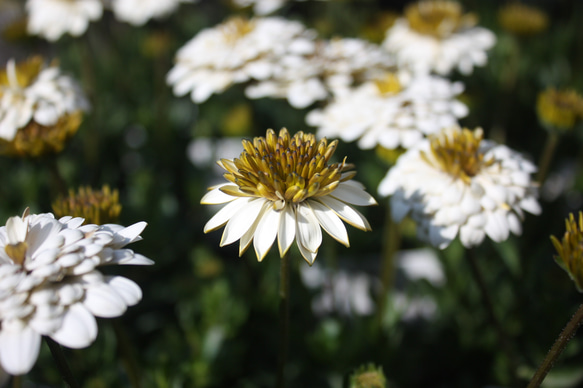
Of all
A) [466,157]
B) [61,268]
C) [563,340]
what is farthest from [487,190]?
[61,268]

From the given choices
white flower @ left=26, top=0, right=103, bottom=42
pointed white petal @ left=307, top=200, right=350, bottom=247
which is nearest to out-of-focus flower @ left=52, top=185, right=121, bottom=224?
pointed white petal @ left=307, top=200, right=350, bottom=247

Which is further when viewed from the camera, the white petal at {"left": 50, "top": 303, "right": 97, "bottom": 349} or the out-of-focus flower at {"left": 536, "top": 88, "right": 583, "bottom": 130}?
the out-of-focus flower at {"left": 536, "top": 88, "right": 583, "bottom": 130}

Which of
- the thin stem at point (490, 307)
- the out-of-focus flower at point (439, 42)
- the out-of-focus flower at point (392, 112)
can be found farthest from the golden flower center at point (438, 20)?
the thin stem at point (490, 307)

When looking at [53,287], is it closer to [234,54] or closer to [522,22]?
[234,54]

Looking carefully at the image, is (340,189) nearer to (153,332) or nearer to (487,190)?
(487,190)

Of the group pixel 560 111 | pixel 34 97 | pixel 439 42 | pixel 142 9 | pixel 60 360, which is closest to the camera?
pixel 60 360

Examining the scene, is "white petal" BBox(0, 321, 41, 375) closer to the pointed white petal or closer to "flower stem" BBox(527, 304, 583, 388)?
the pointed white petal

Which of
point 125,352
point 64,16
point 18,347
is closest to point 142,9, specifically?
point 64,16
